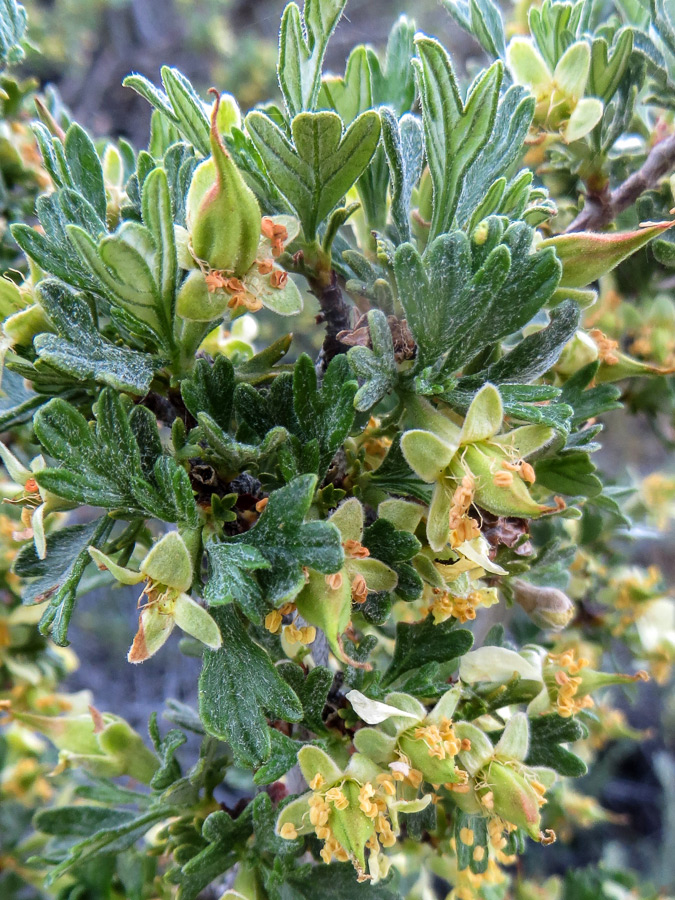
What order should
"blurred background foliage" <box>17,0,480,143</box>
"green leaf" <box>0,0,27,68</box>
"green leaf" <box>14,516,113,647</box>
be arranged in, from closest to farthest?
"green leaf" <box>14,516,113,647</box>, "green leaf" <box>0,0,27,68</box>, "blurred background foliage" <box>17,0,480,143</box>

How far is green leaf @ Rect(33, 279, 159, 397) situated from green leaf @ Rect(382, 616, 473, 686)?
417 mm

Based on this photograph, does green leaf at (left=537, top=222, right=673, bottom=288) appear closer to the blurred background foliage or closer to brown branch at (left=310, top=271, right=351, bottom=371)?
brown branch at (left=310, top=271, right=351, bottom=371)

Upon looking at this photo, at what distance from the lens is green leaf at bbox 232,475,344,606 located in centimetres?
58

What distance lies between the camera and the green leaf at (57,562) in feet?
2.23

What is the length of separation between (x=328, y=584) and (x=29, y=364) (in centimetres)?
39

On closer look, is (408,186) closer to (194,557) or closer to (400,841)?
(194,557)

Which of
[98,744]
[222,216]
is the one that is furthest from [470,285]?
[98,744]

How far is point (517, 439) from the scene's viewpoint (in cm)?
70

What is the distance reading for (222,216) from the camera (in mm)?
624

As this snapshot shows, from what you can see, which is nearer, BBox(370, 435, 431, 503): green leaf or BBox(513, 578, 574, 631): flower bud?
BBox(370, 435, 431, 503): green leaf

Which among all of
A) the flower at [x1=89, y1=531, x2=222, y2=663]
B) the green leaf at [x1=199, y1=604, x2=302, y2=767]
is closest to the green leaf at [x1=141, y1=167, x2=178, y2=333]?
the flower at [x1=89, y1=531, x2=222, y2=663]

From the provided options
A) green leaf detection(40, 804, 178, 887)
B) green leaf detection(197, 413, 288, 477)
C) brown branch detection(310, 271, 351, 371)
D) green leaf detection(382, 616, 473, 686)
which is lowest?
green leaf detection(40, 804, 178, 887)

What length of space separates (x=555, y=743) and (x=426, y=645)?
7.9 inches

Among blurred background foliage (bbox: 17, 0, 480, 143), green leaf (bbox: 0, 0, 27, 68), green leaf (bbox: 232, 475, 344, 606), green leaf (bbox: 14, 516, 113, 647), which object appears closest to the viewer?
green leaf (bbox: 232, 475, 344, 606)
